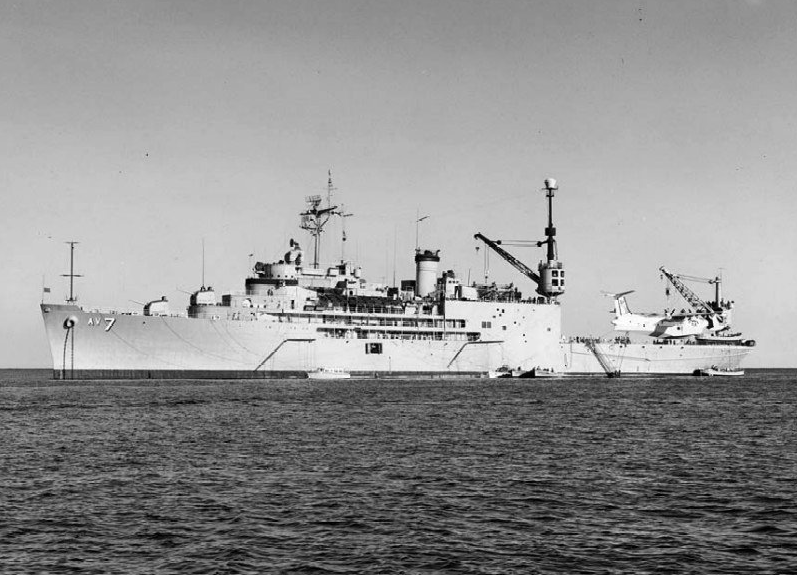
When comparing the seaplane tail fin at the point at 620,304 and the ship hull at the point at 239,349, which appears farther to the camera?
the seaplane tail fin at the point at 620,304

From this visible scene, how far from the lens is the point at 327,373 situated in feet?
241

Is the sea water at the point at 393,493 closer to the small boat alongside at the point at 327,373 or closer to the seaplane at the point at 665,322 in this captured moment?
the small boat alongside at the point at 327,373

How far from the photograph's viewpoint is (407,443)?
3044 centimetres

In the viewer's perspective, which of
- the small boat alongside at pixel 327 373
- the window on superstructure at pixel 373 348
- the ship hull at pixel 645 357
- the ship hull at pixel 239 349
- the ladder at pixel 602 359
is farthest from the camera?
the ladder at pixel 602 359

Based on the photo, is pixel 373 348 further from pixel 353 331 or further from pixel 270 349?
pixel 270 349

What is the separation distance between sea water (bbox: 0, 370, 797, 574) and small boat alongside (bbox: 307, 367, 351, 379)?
31097mm

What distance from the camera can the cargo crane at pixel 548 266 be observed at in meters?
88.6

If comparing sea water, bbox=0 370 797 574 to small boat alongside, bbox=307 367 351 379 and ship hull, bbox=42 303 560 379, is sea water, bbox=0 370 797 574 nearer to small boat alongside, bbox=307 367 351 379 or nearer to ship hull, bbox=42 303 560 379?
ship hull, bbox=42 303 560 379

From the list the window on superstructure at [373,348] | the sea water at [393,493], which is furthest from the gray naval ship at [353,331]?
the sea water at [393,493]

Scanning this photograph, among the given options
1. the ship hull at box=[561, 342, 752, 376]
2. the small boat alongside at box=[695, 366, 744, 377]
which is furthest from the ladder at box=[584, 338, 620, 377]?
the small boat alongside at box=[695, 366, 744, 377]

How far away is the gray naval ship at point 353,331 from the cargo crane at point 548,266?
0.33 feet

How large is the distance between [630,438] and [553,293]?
5679cm

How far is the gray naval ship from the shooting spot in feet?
219

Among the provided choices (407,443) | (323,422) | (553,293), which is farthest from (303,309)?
(407,443)
